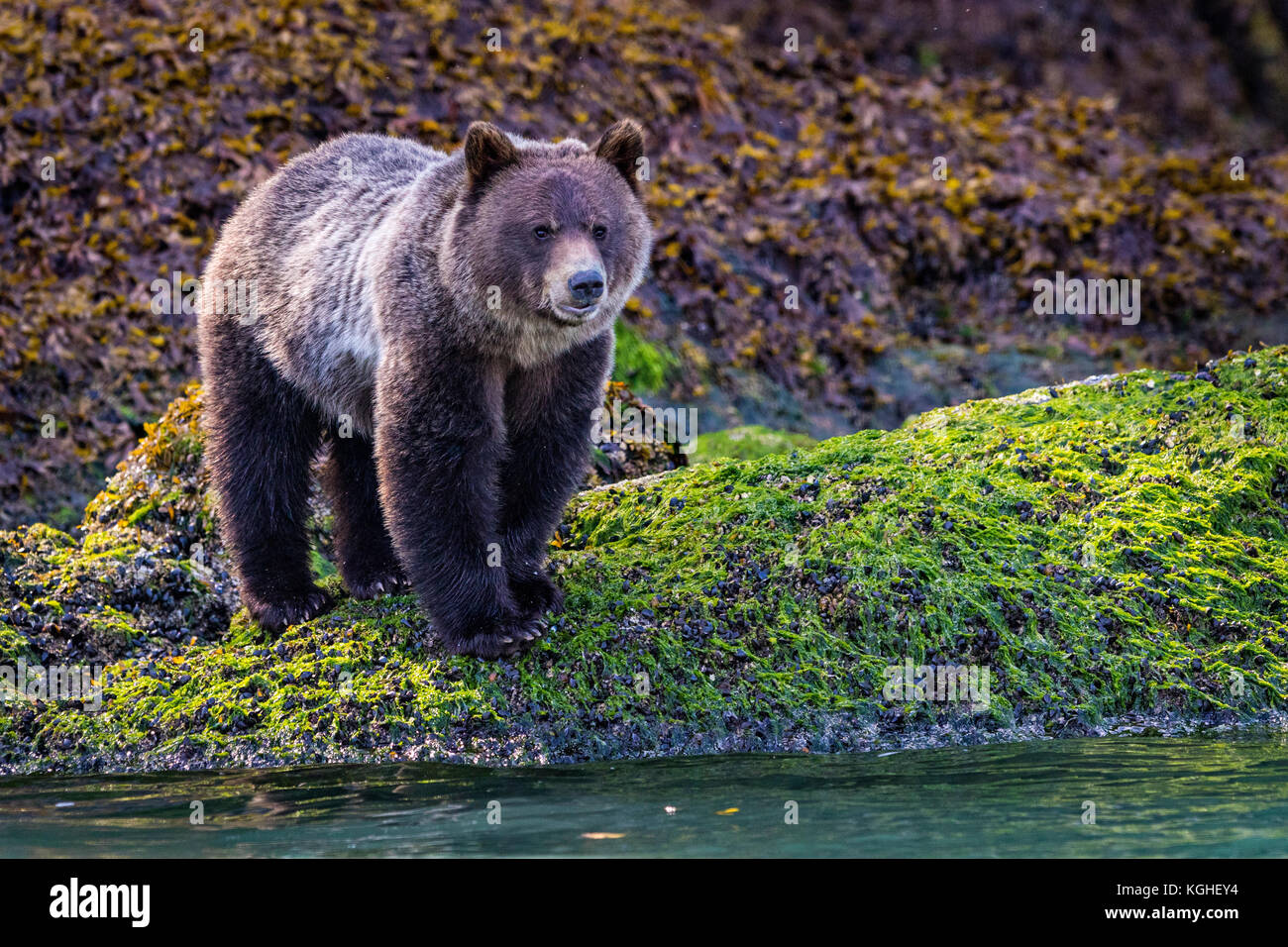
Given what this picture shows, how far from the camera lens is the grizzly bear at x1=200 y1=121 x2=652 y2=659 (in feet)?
20.9

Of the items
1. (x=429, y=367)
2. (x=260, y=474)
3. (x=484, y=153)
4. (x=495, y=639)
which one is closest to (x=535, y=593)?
(x=495, y=639)

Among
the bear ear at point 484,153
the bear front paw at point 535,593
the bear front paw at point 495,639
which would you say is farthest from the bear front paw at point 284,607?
the bear ear at point 484,153

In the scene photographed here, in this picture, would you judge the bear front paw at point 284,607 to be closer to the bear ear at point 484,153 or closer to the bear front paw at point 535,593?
the bear front paw at point 535,593

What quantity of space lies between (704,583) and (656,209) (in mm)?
7748

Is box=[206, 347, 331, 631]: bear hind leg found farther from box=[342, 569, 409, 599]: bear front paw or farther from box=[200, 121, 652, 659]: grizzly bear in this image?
box=[342, 569, 409, 599]: bear front paw

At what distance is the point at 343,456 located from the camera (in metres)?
7.73

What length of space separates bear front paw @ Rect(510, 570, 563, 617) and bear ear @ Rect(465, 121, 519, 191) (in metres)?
1.91

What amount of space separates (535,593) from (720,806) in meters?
1.70

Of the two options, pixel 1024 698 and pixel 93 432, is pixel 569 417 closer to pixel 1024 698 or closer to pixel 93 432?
pixel 1024 698

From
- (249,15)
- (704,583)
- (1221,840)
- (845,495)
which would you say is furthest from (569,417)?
(249,15)

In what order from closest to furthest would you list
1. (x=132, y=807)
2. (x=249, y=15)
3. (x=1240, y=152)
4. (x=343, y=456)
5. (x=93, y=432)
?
(x=132, y=807), (x=343, y=456), (x=93, y=432), (x=249, y=15), (x=1240, y=152)

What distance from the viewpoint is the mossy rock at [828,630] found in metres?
6.45

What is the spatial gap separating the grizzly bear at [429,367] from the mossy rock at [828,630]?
1.22ft

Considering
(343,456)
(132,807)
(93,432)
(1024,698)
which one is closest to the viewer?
Result: (132,807)
